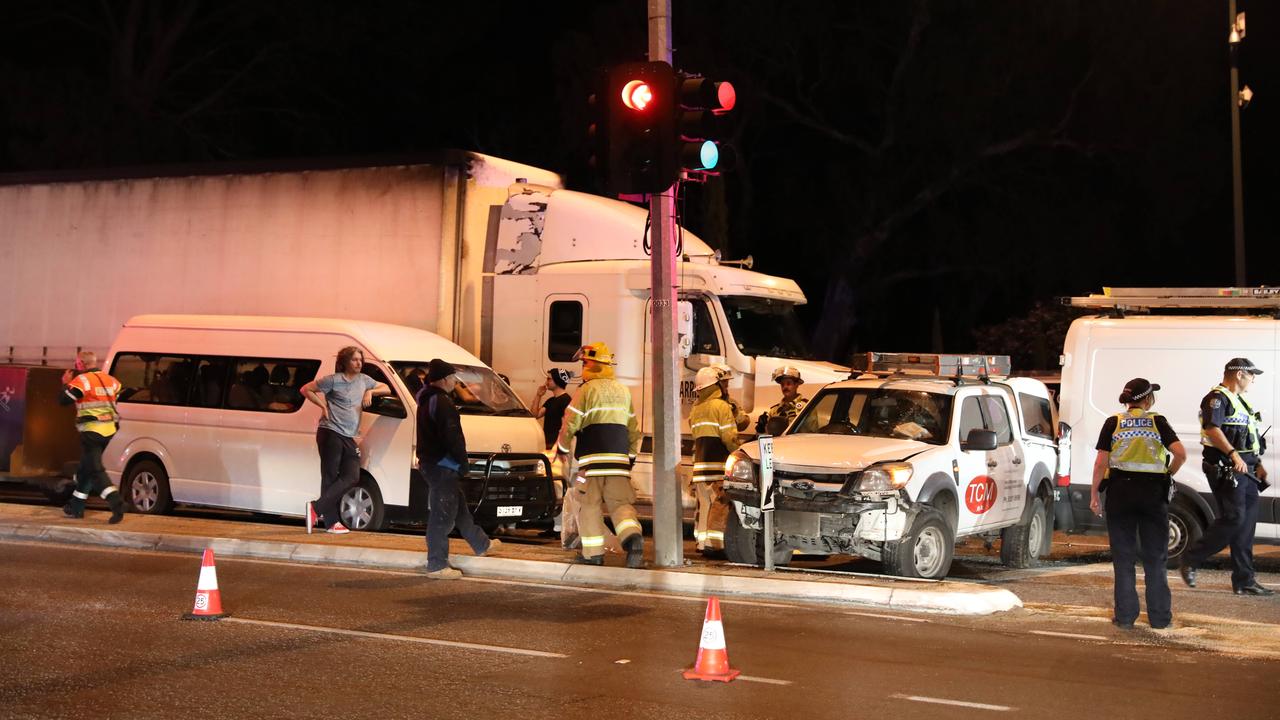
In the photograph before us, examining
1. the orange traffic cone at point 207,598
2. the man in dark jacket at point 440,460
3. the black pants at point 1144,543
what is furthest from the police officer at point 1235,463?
the orange traffic cone at point 207,598

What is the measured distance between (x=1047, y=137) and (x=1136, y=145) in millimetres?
1752

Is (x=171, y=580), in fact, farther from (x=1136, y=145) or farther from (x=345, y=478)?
(x=1136, y=145)

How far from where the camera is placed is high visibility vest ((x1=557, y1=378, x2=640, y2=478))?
11.7m

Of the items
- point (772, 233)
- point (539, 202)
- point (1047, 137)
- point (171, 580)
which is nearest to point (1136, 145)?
point (1047, 137)

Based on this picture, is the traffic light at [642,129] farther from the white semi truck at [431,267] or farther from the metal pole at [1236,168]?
the metal pole at [1236,168]

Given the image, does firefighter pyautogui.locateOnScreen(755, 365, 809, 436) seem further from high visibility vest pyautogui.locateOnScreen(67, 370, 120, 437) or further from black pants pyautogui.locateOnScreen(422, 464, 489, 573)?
high visibility vest pyautogui.locateOnScreen(67, 370, 120, 437)

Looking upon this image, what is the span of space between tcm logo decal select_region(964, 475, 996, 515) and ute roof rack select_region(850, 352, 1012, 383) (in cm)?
93

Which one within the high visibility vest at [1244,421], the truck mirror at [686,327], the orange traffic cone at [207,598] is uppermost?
the truck mirror at [686,327]

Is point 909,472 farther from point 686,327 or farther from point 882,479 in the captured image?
point 686,327

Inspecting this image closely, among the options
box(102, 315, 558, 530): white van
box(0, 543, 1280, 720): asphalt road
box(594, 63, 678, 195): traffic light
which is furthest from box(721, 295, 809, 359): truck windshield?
box(0, 543, 1280, 720): asphalt road

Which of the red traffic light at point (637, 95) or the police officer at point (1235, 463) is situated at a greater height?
the red traffic light at point (637, 95)

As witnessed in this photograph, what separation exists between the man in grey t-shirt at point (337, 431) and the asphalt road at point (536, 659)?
2.50 m

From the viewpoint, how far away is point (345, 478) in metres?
13.8

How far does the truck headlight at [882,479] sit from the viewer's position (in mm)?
11281
